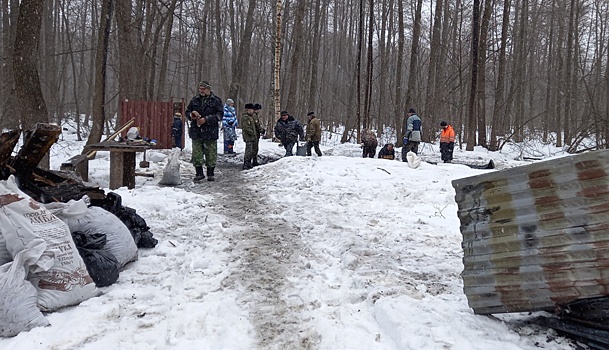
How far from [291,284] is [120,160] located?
5037 millimetres

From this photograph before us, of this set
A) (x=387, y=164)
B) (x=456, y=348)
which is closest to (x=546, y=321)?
(x=456, y=348)

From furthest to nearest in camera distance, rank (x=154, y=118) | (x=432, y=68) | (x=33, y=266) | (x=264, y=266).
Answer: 1. (x=432, y=68)
2. (x=154, y=118)
3. (x=264, y=266)
4. (x=33, y=266)

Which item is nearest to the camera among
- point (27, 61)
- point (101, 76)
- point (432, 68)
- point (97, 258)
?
point (97, 258)

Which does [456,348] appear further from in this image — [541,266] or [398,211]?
[398,211]

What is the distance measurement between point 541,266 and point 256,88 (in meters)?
36.1

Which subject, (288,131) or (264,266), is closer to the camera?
(264,266)

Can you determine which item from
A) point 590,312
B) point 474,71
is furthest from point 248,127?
point 474,71

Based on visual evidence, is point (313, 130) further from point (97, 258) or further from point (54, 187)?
point (97, 258)

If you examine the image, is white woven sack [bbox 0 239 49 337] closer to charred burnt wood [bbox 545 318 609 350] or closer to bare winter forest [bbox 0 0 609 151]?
charred burnt wood [bbox 545 318 609 350]

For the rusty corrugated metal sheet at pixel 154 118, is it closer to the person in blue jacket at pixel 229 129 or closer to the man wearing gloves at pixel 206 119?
the person in blue jacket at pixel 229 129

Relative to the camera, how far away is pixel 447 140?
627 inches

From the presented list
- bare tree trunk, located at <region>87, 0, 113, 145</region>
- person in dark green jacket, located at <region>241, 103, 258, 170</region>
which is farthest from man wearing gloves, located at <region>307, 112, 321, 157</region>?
bare tree trunk, located at <region>87, 0, 113, 145</region>

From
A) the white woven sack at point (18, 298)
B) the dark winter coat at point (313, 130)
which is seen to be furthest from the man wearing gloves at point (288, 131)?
the white woven sack at point (18, 298)

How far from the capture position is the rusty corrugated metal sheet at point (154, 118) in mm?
15299
